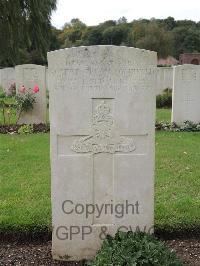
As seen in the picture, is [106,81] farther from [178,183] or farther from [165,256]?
[178,183]

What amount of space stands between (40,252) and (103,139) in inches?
45.1

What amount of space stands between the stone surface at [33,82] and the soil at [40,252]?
7568 millimetres

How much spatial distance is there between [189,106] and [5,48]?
15.2 ft

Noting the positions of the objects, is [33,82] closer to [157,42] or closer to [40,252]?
[40,252]

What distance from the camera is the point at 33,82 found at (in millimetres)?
11188

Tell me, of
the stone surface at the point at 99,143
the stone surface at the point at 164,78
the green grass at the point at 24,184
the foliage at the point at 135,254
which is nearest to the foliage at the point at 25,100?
the green grass at the point at 24,184

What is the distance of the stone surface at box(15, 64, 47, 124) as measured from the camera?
11.1 meters

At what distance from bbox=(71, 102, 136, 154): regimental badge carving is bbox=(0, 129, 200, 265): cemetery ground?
39.0 inches

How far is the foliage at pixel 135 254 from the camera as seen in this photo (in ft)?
9.70

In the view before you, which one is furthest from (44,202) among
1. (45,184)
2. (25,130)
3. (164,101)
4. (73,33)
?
(73,33)

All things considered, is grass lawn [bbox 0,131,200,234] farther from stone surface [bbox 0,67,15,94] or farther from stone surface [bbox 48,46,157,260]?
stone surface [bbox 0,67,15,94]

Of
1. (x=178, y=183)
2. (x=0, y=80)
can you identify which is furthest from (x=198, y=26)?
(x=178, y=183)

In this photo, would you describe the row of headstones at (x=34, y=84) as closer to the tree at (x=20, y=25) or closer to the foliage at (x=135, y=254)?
the tree at (x=20, y=25)

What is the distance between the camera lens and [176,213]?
430cm
